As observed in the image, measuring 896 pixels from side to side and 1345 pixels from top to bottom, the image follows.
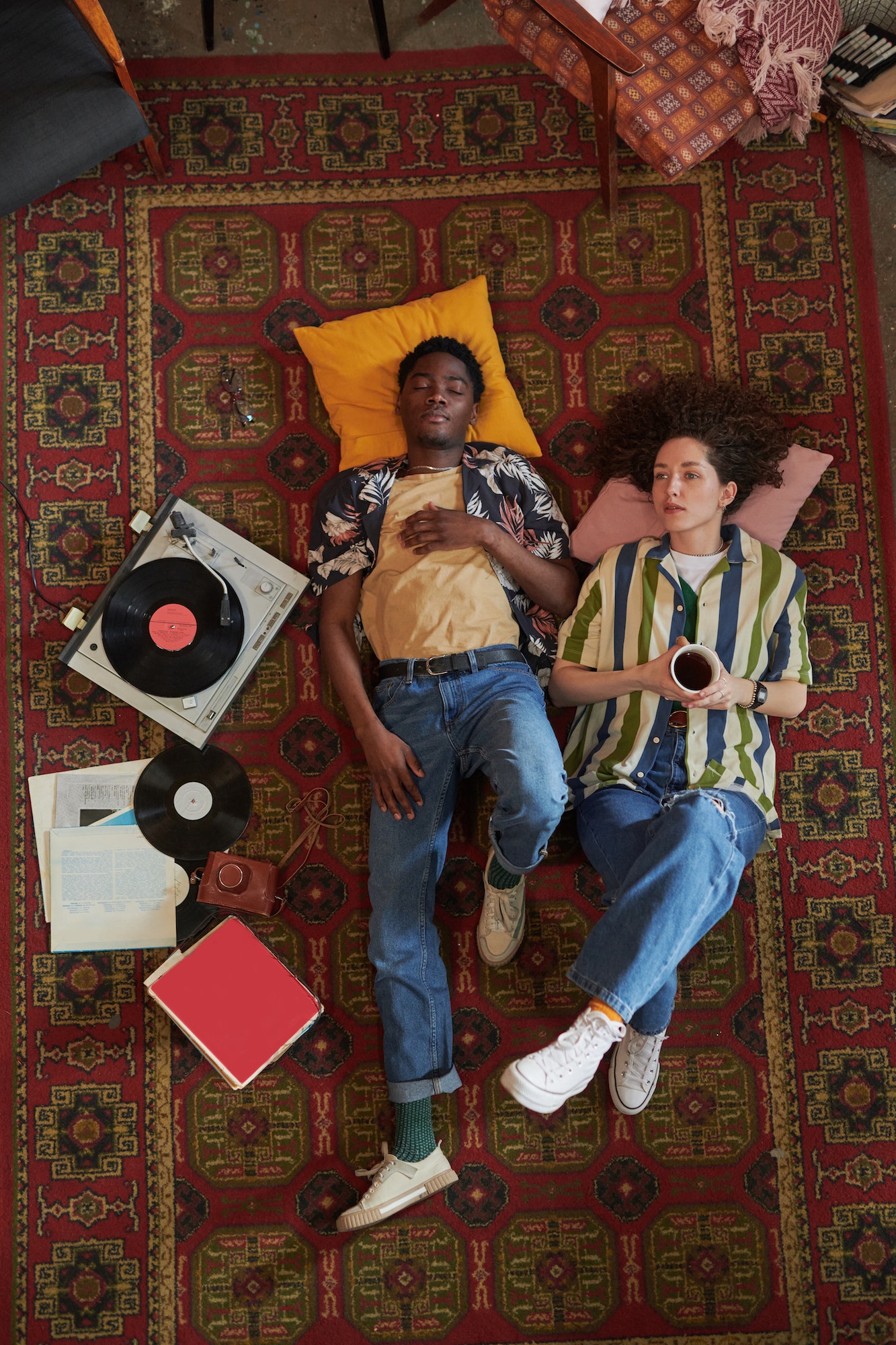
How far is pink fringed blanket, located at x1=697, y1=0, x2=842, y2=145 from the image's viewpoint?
9.61 feet

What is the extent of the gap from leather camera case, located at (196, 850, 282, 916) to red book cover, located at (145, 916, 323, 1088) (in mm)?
70

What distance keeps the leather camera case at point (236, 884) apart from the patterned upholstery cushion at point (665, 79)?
8.53 feet

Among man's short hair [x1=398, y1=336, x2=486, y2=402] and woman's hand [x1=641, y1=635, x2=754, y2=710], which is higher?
man's short hair [x1=398, y1=336, x2=486, y2=402]

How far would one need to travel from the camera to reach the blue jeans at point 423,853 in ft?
9.41

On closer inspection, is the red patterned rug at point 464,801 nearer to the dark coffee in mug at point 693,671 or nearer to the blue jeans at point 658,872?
the blue jeans at point 658,872

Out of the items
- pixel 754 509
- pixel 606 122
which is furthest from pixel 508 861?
pixel 606 122

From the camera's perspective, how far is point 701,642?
9.40 ft

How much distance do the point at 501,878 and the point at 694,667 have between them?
93 cm

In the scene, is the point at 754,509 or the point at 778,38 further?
the point at 754,509

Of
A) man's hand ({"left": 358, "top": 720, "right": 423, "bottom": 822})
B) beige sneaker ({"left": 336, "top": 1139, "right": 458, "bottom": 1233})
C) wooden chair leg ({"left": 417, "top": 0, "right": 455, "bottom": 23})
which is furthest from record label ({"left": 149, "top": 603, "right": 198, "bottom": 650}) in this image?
wooden chair leg ({"left": 417, "top": 0, "right": 455, "bottom": 23})

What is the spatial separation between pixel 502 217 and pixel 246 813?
229 centimetres

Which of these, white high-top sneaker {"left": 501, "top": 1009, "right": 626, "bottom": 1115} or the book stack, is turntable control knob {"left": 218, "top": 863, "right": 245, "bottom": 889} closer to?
white high-top sneaker {"left": 501, "top": 1009, "right": 626, "bottom": 1115}

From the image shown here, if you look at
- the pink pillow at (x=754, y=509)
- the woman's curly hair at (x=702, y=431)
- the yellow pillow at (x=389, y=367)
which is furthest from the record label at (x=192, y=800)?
the woman's curly hair at (x=702, y=431)

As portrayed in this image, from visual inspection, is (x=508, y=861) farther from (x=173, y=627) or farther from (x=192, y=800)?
(x=173, y=627)
